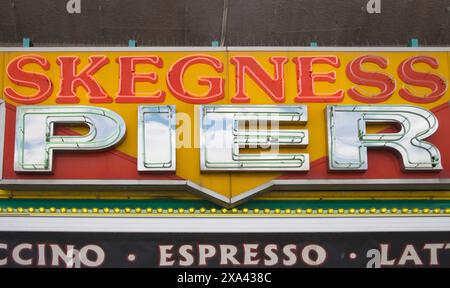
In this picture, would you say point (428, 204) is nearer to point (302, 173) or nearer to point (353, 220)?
point (353, 220)

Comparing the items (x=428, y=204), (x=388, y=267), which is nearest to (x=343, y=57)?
(x=428, y=204)

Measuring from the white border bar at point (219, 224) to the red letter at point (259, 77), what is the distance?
1.26 meters

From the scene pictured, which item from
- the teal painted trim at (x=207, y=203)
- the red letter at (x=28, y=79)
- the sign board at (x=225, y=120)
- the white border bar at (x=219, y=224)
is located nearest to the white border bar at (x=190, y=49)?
the sign board at (x=225, y=120)

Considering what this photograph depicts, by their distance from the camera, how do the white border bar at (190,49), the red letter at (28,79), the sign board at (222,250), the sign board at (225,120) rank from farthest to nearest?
the white border bar at (190,49) < the red letter at (28,79) < the sign board at (225,120) < the sign board at (222,250)

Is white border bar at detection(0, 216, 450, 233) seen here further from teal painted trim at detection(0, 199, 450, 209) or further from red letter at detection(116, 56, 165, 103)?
red letter at detection(116, 56, 165, 103)

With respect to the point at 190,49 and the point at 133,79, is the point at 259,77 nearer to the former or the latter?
the point at 190,49

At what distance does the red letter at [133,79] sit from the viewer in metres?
6.79

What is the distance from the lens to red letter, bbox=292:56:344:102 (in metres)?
6.83

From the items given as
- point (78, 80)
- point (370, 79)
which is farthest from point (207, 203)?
point (370, 79)

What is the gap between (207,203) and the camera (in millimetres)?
6570

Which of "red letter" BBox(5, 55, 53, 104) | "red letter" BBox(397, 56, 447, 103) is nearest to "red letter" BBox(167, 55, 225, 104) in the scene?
"red letter" BBox(5, 55, 53, 104)

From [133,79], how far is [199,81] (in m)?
0.66

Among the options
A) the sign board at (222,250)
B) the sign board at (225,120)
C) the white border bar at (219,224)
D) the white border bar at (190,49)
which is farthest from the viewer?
the white border bar at (190,49)

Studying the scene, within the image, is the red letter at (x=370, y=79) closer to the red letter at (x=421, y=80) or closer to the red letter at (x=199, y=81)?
the red letter at (x=421, y=80)
